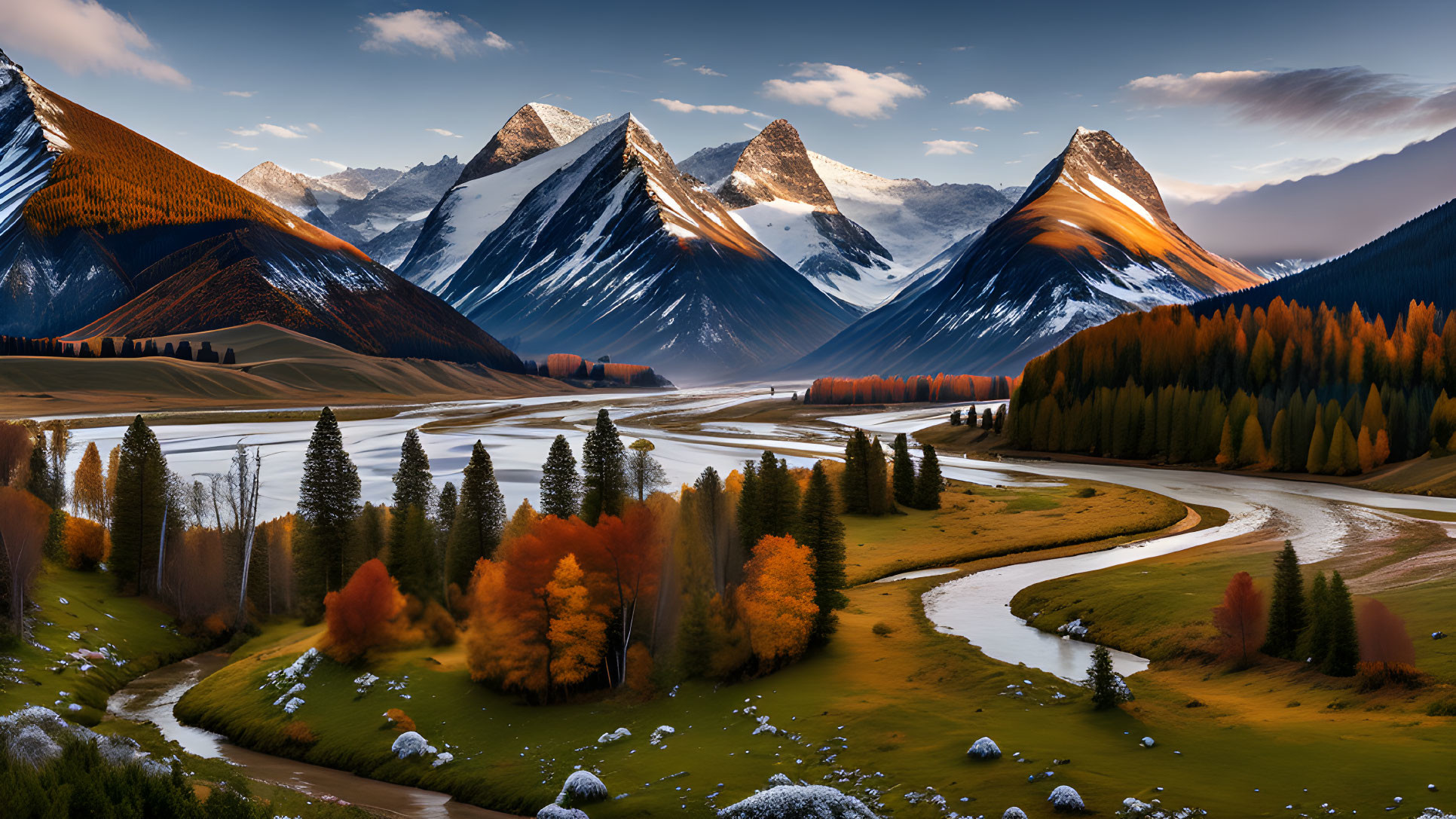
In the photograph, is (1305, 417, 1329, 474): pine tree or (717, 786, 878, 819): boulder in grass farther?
(1305, 417, 1329, 474): pine tree

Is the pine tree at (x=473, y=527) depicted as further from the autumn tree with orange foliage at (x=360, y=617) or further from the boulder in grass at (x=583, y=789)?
the boulder in grass at (x=583, y=789)

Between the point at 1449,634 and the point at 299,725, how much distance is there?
7442 cm

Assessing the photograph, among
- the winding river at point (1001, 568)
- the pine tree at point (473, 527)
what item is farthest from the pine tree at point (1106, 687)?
the pine tree at point (473, 527)

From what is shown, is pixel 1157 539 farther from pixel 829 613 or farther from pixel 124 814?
pixel 124 814

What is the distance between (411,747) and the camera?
204 feet

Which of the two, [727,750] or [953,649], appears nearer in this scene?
[727,750]

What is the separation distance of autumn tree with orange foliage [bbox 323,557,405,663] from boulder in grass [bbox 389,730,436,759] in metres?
17.5

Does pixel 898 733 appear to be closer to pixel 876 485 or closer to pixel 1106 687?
pixel 1106 687

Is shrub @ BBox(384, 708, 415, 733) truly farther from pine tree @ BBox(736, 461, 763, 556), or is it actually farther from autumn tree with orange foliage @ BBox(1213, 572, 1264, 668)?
autumn tree with orange foliage @ BBox(1213, 572, 1264, 668)

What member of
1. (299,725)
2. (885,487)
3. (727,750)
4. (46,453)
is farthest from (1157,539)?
(46,453)

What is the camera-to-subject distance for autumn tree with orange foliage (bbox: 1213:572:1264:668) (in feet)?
203

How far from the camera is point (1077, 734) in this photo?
4841cm

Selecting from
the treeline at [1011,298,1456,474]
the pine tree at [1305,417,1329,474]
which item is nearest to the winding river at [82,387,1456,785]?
the pine tree at [1305,417,1329,474]

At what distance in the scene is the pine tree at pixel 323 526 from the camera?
99688 mm
